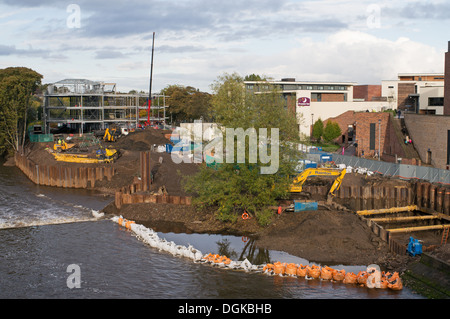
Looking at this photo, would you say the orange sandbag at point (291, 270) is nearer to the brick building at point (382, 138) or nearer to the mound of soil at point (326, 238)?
the mound of soil at point (326, 238)

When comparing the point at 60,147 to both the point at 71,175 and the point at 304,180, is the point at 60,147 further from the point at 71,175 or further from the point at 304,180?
the point at 304,180

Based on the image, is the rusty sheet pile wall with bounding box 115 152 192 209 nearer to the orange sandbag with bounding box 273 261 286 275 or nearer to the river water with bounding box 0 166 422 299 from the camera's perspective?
the river water with bounding box 0 166 422 299

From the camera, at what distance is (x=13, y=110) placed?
76688 millimetres

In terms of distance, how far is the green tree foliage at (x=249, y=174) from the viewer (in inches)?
1299

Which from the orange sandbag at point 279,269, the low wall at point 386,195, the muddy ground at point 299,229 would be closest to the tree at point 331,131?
the muddy ground at point 299,229

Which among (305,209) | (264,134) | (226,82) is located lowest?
(305,209)

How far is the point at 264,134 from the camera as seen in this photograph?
34.3 meters

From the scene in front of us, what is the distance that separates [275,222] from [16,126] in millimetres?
57593

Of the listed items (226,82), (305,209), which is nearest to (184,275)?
(305,209)

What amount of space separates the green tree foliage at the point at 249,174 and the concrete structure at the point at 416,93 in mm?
41525

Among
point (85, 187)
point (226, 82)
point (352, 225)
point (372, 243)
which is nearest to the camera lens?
point (372, 243)

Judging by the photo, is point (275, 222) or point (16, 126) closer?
point (275, 222)

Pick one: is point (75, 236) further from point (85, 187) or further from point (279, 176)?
point (85, 187)

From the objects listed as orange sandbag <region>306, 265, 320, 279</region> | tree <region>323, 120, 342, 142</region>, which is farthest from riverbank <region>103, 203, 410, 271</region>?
tree <region>323, 120, 342, 142</region>
